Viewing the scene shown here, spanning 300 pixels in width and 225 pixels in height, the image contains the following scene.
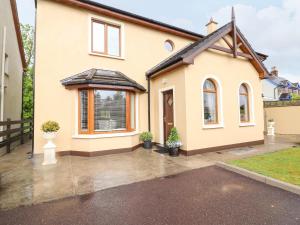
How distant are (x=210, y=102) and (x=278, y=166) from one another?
148 inches

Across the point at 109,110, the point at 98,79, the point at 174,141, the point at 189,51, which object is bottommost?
the point at 174,141

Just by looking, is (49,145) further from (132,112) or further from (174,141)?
(174,141)

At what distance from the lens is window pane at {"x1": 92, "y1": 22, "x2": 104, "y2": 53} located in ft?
28.6

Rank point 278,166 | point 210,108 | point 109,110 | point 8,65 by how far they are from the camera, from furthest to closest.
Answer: point 8,65 → point 210,108 → point 109,110 → point 278,166

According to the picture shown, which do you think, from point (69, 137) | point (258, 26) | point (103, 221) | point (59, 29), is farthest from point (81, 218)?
point (258, 26)

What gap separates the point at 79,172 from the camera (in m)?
5.45

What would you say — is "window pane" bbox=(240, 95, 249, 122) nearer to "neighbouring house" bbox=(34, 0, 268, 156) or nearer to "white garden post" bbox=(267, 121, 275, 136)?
"neighbouring house" bbox=(34, 0, 268, 156)

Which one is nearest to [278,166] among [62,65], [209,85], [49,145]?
[209,85]

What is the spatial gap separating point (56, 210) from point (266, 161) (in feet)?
21.0

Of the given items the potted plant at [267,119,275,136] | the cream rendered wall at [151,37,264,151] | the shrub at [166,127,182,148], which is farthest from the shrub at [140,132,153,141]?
the potted plant at [267,119,275,136]

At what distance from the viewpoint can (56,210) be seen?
331 cm

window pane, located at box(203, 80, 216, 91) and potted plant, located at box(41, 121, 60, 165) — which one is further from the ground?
window pane, located at box(203, 80, 216, 91)

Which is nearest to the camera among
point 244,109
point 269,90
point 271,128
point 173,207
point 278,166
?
point 173,207

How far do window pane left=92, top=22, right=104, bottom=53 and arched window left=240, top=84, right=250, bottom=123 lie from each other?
783 centimetres
